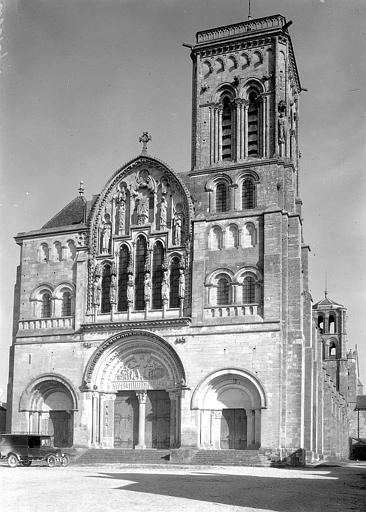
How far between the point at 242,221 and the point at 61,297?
11.5m

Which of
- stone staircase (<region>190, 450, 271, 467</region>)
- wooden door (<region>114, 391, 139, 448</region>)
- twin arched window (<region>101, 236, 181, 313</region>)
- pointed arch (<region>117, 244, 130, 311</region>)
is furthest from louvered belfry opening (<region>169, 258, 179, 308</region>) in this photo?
stone staircase (<region>190, 450, 271, 467</region>)

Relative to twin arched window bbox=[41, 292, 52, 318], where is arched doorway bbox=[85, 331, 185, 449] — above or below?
below

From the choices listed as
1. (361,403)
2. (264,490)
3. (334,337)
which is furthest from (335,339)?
(264,490)

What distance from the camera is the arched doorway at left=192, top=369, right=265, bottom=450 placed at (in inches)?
1460

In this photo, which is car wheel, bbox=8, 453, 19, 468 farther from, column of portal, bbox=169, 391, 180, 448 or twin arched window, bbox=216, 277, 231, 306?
twin arched window, bbox=216, 277, 231, 306

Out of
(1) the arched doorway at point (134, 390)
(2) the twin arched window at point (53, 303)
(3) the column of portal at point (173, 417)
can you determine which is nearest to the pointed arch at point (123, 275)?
(1) the arched doorway at point (134, 390)

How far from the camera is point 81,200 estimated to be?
46.1 meters

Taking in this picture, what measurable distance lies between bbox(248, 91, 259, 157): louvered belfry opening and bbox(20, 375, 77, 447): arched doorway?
54.3 feet

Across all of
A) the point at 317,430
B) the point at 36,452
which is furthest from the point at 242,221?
the point at 36,452

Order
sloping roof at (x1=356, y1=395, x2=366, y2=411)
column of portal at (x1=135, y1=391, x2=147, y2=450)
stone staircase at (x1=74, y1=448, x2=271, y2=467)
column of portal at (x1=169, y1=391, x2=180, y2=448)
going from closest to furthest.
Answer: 1. stone staircase at (x1=74, y1=448, x2=271, y2=467)
2. column of portal at (x1=169, y1=391, x2=180, y2=448)
3. column of portal at (x1=135, y1=391, x2=147, y2=450)
4. sloping roof at (x1=356, y1=395, x2=366, y2=411)

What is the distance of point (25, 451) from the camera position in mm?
31656

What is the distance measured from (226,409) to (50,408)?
34.4ft

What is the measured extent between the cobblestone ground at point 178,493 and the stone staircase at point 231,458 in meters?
8.09

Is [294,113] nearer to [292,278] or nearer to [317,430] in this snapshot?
[292,278]
